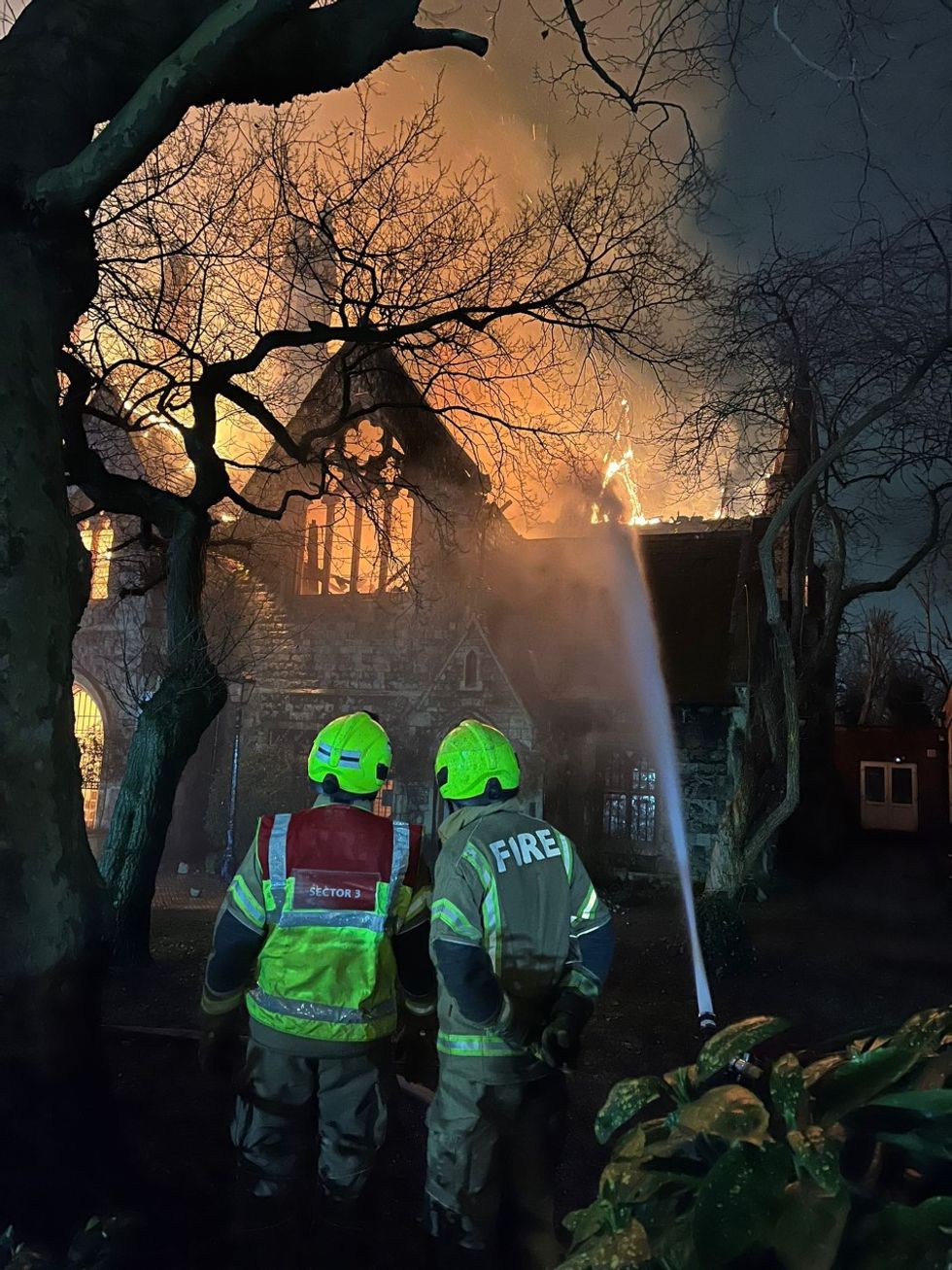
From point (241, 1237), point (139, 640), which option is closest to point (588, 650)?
point (139, 640)

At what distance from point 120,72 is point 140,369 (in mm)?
5363

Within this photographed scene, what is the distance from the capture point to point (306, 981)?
3.25m

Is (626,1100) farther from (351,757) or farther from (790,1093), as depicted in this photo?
(351,757)

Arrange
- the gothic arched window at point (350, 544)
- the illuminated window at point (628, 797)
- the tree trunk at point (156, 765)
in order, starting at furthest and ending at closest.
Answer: the gothic arched window at point (350, 544), the illuminated window at point (628, 797), the tree trunk at point (156, 765)

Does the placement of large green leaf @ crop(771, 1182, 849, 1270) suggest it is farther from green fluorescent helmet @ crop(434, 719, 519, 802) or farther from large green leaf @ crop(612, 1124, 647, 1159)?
green fluorescent helmet @ crop(434, 719, 519, 802)

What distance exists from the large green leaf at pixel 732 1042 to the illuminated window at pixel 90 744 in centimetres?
1966

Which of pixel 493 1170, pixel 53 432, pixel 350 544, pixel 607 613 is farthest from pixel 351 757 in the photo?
pixel 350 544

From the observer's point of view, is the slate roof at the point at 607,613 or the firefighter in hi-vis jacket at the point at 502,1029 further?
the slate roof at the point at 607,613

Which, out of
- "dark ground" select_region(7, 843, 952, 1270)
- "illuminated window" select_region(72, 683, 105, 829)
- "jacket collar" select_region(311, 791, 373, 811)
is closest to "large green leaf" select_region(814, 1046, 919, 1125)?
"jacket collar" select_region(311, 791, 373, 811)

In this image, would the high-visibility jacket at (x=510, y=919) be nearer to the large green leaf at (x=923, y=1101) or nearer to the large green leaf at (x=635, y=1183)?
the large green leaf at (x=635, y=1183)

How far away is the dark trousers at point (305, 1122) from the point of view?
10.7 ft

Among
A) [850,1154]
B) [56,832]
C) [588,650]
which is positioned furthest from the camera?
[588,650]

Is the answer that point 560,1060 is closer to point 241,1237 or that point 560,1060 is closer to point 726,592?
point 241,1237

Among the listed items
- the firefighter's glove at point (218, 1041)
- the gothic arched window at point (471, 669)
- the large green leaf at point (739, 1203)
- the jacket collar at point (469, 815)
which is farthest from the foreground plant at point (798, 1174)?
the gothic arched window at point (471, 669)
